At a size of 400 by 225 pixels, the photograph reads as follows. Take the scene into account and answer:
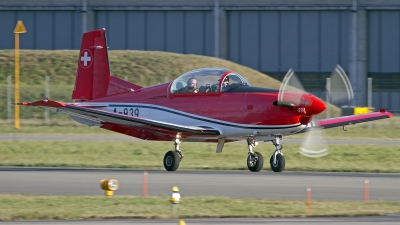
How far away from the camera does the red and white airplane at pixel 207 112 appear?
19.1 meters

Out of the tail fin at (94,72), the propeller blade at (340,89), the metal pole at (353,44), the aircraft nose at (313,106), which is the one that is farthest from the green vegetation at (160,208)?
the metal pole at (353,44)

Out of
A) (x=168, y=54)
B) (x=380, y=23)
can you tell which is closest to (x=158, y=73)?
(x=168, y=54)

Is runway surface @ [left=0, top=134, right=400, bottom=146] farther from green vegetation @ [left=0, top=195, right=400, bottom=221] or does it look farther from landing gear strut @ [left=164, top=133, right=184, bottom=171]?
green vegetation @ [left=0, top=195, right=400, bottom=221]

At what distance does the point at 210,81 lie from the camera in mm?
20125

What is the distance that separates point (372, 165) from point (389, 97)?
24991 millimetres

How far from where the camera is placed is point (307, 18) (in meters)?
47.0

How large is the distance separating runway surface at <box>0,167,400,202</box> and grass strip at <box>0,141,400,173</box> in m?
1.53

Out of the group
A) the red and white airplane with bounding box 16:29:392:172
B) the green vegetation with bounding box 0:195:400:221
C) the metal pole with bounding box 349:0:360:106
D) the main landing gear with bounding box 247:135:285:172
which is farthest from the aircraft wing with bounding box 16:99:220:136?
the metal pole with bounding box 349:0:360:106

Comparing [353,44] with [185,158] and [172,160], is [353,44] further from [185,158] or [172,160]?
[172,160]

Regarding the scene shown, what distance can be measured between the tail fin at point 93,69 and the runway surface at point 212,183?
2.82 m

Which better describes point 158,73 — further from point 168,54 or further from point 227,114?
point 227,114

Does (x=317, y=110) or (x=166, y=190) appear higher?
(x=317, y=110)

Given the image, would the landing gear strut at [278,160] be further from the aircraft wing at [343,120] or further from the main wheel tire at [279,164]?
the aircraft wing at [343,120]

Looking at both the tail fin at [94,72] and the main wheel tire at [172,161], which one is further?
the tail fin at [94,72]
